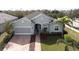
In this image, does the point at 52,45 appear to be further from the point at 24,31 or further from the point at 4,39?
the point at 4,39

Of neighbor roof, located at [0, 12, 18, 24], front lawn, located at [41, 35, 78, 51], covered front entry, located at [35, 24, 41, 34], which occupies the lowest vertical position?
front lawn, located at [41, 35, 78, 51]

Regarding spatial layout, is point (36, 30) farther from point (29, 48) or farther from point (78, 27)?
point (78, 27)

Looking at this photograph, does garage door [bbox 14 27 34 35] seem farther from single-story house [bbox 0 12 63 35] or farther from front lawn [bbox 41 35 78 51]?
front lawn [bbox 41 35 78 51]

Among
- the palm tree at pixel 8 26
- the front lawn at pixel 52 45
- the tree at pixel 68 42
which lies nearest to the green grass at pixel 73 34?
the tree at pixel 68 42

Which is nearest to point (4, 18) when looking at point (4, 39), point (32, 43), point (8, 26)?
point (8, 26)

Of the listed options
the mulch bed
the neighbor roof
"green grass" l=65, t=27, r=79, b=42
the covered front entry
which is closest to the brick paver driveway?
the mulch bed
